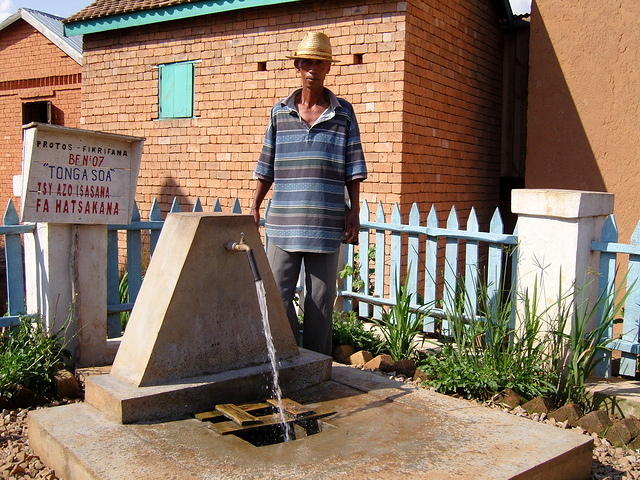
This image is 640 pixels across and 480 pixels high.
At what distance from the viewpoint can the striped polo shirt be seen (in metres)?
4.14

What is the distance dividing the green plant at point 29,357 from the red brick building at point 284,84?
372 cm

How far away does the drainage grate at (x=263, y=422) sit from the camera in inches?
125

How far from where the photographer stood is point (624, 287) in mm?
4328

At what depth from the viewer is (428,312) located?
200 inches

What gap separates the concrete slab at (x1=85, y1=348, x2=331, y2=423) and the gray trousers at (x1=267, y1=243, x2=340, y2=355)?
0.45 metres

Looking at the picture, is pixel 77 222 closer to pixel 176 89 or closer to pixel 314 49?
pixel 314 49

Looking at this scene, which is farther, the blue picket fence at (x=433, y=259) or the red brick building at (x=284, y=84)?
the red brick building at (x=284, y=84)

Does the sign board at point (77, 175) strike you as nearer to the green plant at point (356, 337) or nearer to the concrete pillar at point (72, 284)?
the concrete pillar at point (72, 284)

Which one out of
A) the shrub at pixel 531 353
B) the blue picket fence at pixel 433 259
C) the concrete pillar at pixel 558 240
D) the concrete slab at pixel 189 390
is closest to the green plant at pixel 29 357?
the concrete slab at pixel 189 390

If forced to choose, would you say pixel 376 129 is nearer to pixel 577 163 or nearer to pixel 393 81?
pixel 393 81

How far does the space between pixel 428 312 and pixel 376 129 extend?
2621 mm

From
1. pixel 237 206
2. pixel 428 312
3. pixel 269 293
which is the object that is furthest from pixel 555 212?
pixel 237 206

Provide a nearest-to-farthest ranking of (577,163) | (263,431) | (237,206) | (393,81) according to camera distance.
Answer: (263,431)
(237,206)
(393,81)
(577,163)

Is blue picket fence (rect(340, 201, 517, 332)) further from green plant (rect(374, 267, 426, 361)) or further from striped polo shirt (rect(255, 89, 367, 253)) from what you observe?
striped polo shirt (rect(255, 89, 367, 253))
